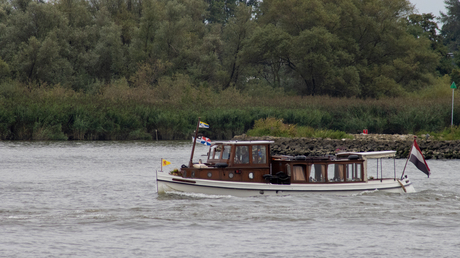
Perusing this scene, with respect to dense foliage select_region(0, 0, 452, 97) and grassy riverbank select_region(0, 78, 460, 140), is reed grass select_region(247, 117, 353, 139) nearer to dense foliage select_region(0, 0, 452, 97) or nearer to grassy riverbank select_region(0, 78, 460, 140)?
grassy riverbank select_region(0, 78, 460, 140)

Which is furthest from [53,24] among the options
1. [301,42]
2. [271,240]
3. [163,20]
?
[271,240]

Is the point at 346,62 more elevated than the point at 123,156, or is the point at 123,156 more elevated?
the point at 346,62

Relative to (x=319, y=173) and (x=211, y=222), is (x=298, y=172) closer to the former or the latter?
(x=319, y=173)

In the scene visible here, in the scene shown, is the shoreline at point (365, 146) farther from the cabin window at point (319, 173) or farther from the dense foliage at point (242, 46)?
the dense foliage at point (242, 46)

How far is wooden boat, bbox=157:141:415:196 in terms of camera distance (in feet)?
75.0

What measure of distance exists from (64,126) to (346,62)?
42.8 m

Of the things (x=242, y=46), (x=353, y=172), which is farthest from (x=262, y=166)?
(x=242, y=46)

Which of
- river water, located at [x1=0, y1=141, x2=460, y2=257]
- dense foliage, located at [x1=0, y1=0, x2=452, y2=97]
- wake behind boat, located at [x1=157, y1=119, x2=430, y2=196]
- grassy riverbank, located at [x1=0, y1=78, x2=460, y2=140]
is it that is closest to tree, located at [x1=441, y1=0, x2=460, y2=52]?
dense foliage, located at [x1=0, y1=0, x2=452, y2=97]

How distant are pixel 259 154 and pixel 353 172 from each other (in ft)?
12.9

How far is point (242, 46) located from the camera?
294ft

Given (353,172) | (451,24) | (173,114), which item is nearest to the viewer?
(353,172)

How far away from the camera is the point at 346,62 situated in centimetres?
8538

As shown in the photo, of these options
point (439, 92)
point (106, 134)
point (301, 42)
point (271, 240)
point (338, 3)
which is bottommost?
point (271, 240)

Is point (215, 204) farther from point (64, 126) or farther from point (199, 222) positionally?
point (64, 126)
